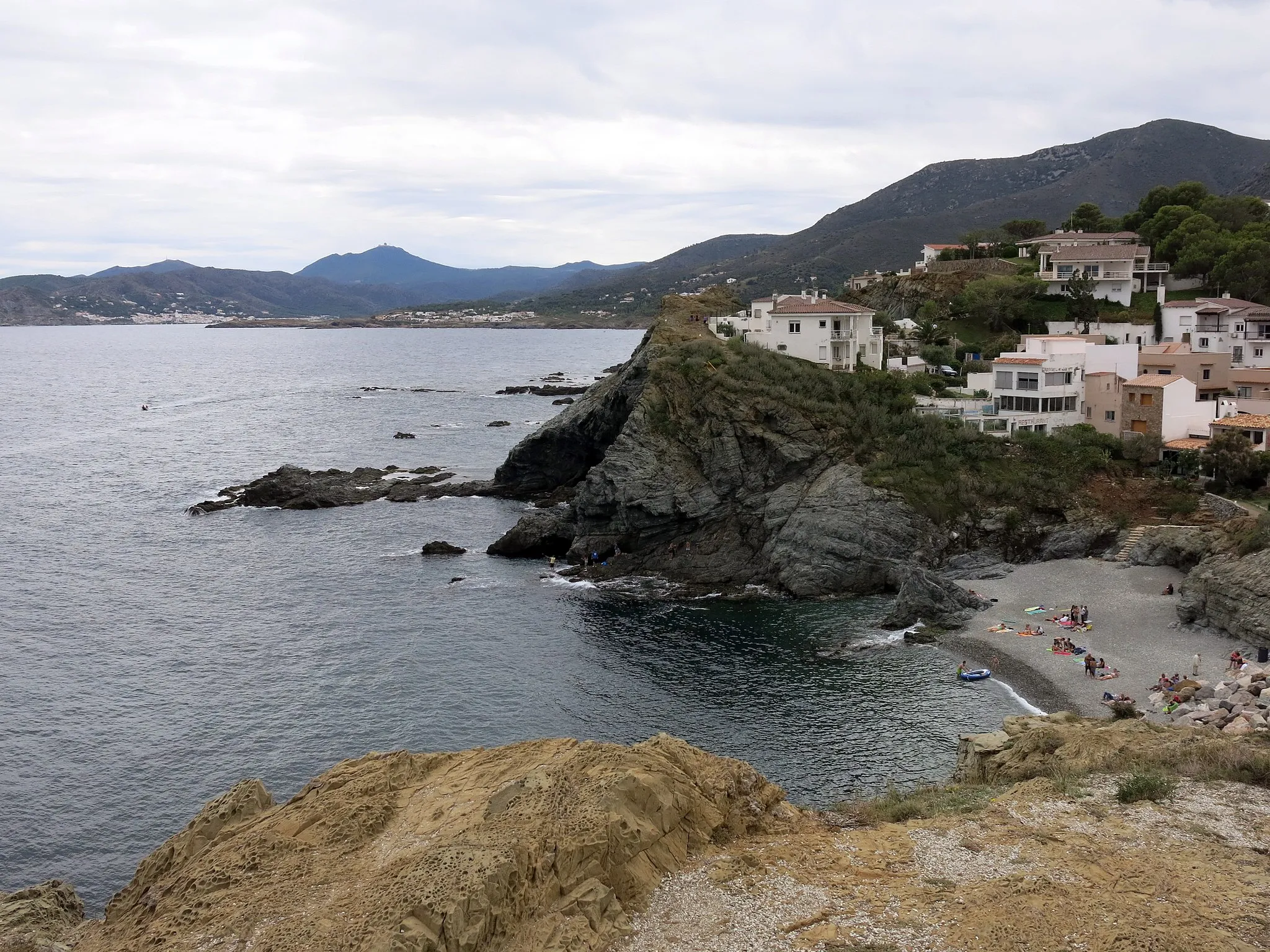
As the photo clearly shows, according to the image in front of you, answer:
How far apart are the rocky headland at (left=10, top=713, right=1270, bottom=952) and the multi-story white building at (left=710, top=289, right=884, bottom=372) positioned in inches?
1816

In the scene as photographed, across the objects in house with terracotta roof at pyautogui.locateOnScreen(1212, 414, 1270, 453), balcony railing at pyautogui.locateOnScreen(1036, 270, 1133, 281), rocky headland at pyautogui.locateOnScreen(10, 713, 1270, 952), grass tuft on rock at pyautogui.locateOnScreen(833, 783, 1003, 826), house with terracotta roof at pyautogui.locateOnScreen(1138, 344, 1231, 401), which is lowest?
grass tuft on rock at pyautogui.locateOnScreen(833, 783, 1003, 826)

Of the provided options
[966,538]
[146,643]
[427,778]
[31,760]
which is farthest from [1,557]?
[966,538]

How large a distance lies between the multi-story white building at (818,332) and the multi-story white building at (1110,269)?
20431mm

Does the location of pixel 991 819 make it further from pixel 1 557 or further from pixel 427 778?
pixel 1 557

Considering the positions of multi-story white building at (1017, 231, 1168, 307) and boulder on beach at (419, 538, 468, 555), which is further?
multi-story white building at (1017, 231, 1168, 307)

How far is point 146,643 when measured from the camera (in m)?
41.6

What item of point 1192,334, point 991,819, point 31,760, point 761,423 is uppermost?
point 1192,334

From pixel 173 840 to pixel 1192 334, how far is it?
225ft

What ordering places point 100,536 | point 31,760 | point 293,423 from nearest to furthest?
point 31,760 → point 100,536 → point 293,423

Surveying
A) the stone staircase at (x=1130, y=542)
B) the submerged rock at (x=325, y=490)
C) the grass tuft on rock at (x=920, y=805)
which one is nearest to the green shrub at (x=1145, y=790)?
the grass tuft on rock at (x=920, y=805)

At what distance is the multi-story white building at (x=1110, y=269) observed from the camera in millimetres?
75188

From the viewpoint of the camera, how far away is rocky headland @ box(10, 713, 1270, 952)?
46.8 feet

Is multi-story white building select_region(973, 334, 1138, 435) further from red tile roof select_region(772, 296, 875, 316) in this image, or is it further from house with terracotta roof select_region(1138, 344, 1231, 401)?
red tile roof select_region(772, 296, 875, 316)

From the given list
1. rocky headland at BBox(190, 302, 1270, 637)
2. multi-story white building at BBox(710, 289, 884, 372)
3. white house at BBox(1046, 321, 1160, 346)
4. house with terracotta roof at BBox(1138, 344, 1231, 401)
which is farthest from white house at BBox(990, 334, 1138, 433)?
multi-story white building at BBox(710, 289, 884, 372)
